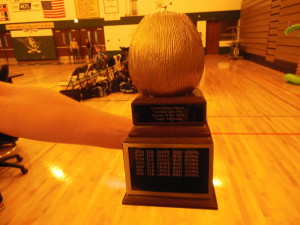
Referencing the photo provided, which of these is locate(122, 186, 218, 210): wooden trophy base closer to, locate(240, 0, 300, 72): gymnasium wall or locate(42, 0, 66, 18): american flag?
locate(240, 0, 300, 72): gymnasium wall

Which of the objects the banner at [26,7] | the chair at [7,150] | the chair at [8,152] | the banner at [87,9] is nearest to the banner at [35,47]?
the banner at [26,7]

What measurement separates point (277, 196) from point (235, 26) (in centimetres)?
1358

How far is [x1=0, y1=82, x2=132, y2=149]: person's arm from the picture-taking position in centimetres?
62

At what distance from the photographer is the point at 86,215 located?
2.05m

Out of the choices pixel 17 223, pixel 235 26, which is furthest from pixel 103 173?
pixel 235 26

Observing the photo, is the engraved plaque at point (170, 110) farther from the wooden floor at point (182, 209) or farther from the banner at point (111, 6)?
the banner at point (111, 6)

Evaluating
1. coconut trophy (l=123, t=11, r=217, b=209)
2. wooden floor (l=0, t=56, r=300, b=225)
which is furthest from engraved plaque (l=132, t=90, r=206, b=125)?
wooden floor (l=0, t=56, r=300, b=225)

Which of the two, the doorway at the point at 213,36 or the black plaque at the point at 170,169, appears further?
the doorway at the point at 213,36

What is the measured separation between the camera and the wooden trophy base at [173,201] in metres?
0.64

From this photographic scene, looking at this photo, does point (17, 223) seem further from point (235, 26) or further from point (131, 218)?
point (235, 26)

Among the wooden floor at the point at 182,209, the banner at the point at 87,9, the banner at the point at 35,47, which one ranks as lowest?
the wooden floor at the point at 182,209

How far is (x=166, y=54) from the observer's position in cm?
64

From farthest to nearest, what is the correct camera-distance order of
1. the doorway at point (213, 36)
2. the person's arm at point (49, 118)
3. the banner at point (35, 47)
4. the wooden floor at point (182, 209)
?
1. the banner at point (35, 47)
2. the doorway at point (213, 36)
3. the wooden floor at point (182, 209)
4. the person's arm at point (49, 118)

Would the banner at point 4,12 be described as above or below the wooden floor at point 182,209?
above
